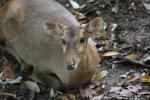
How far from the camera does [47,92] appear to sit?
7.09 metres

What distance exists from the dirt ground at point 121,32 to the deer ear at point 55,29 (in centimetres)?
84

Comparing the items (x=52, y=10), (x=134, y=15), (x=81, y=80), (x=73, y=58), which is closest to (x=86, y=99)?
(x=81, y=80)

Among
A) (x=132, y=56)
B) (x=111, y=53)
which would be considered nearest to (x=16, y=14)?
(x=111, y=53)

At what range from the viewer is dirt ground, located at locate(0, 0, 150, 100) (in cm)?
704

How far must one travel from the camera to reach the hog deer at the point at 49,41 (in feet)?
21.2

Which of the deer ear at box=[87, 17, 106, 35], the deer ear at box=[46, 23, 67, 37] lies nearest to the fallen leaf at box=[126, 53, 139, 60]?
the deer ear at box=[87, 17, 106, 35]

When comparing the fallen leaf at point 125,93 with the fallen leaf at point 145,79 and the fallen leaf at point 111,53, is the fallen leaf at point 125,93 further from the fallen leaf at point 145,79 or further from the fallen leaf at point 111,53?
the fallen leaf at point 111,53

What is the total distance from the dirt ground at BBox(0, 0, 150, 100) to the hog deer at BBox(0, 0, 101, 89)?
0.28 m

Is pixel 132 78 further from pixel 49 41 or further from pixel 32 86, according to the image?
pixel 32 86

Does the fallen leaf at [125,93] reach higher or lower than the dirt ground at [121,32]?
lower

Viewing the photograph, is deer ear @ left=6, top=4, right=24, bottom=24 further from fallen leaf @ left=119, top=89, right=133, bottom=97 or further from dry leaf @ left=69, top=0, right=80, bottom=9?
fallen leaf @ left=119, top=89, right=133, bottom=97

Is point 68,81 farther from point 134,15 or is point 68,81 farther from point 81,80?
point 134,15

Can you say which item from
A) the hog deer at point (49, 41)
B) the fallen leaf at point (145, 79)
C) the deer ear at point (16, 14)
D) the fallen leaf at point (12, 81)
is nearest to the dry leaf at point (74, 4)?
the hog deer at point (49, 41)

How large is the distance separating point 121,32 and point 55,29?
5.27 feet
